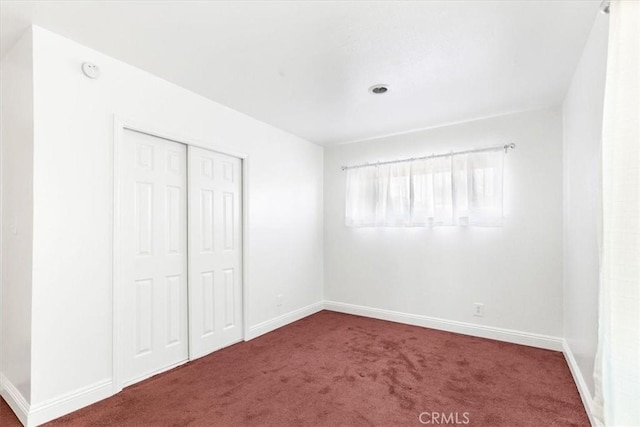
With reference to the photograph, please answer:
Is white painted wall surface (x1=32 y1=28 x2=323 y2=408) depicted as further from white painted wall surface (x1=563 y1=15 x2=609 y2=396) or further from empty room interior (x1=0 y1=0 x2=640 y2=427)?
white painted wall surface (x1=563 y1=15 x2=609 y2=396)

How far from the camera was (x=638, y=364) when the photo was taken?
1.13 meters

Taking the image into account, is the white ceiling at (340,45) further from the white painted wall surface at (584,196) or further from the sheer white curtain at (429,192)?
the sheer white curtain at (429,192)

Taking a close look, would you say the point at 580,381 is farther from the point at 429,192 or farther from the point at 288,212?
the point at 288,212

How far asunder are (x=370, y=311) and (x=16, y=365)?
348 cm

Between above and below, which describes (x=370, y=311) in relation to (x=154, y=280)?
below

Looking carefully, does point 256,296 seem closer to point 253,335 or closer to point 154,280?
point 253,335

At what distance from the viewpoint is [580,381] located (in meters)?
2.33

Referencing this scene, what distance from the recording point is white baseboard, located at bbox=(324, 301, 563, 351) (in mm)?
3250

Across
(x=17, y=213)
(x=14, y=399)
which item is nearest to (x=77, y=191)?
(x=17, y=213)

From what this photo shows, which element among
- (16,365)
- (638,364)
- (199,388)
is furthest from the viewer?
(199,388)

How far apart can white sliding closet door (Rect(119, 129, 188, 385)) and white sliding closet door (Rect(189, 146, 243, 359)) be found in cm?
9

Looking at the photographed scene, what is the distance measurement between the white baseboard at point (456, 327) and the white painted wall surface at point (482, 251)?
0.18 ft

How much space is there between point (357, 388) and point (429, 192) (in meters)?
2.32

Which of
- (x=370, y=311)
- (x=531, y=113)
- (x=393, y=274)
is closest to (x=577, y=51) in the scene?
(x=531, y=113)
